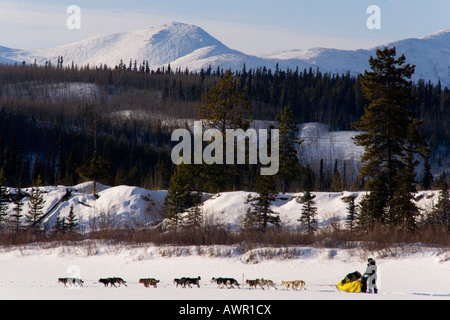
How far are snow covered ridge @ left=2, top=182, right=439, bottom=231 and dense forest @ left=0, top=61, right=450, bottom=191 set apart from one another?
2649 centimetres

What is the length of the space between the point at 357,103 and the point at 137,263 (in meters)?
127

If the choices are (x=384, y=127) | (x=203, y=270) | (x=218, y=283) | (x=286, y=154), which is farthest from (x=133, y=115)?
(x=218, y=283)

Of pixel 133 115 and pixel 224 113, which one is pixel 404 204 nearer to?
pixel 224 113

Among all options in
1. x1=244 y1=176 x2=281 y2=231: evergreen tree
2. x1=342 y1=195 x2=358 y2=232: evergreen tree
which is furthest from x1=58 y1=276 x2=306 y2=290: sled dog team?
x1=244 y1=176 x2=281 y2=231: evergreen tree

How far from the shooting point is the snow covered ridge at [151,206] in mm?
36938

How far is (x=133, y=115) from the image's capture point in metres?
150

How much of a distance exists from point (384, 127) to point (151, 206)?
2098cm

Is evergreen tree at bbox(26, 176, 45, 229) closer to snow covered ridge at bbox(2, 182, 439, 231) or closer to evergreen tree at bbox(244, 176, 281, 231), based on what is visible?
snow covered ridge at bbox(2, 182, 439, 231)

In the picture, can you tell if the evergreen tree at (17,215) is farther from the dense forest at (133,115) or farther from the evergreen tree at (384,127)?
the dense forest at (133,115)

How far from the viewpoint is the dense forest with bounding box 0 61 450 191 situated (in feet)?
A: 296

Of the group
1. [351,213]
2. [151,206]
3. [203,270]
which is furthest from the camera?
[151,206]

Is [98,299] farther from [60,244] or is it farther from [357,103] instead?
[357,103]
